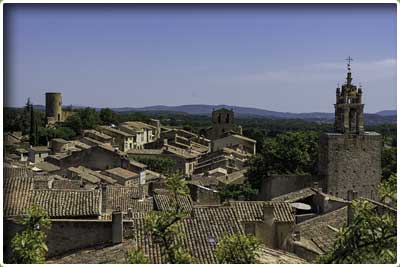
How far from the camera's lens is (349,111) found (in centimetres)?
2412

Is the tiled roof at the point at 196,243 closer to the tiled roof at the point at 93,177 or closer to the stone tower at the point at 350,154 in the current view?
the stone tower at the point at 350,154

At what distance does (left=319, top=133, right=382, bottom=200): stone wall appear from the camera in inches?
947

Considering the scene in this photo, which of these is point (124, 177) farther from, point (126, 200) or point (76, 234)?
point (76, 234)

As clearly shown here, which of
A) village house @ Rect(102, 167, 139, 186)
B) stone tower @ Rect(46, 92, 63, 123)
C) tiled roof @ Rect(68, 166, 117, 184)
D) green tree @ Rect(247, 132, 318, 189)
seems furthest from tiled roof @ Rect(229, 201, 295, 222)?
stone tower @ Rect(46, 92, 63, 123)

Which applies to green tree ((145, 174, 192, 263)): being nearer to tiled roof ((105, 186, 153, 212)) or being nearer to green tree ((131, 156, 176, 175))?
tiled roof ((105, 186, 153, 212))

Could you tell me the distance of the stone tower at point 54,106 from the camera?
88.4 m

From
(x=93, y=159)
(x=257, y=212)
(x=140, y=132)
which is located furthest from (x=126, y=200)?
(x=140, y=132)

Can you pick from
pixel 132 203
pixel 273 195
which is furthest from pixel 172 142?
pixel 132 203

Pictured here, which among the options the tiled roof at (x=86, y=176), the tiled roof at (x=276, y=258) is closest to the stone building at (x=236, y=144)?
the tiled roof at (x=86, y=176)

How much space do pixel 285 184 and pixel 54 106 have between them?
6847 cm

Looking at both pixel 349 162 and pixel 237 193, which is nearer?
pixel 349 162

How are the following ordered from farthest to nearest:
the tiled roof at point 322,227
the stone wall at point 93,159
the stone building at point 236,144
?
the stone building at point 236,144, the stone wall at point 93,159, the tiled roof at point 322,227

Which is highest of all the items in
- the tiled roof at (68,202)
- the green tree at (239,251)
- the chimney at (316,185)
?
the green tree at (239,251)

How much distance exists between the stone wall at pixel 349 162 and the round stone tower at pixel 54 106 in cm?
6887
